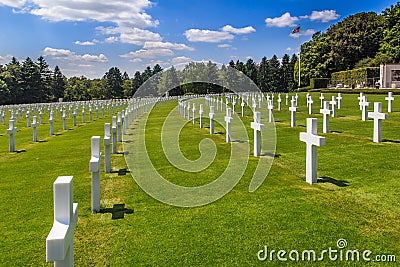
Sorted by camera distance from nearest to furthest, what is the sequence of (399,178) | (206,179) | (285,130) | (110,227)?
(110,227) → (399,178) → (206,179) → (285,130)

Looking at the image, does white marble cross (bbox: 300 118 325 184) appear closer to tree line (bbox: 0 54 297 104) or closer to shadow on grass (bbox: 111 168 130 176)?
shadow on grass (bbox: 111 168 130 176)

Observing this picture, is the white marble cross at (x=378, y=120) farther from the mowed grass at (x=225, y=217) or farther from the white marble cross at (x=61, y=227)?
the white marble cross at (x=61, y=227)

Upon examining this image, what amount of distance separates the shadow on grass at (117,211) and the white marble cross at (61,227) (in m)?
2.69

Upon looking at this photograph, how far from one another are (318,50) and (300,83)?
8176 mm

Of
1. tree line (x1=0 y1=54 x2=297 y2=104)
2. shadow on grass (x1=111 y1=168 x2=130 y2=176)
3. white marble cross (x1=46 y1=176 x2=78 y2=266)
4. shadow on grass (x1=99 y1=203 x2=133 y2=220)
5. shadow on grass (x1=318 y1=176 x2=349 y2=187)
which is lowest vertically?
shadow on grass (x1=99 y1=203 x2=133 y2=220)

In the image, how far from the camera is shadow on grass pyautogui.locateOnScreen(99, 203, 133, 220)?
538cm

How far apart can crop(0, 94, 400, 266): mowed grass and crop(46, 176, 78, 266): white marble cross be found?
143 cm

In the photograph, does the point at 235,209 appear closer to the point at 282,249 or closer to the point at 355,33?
the point at 282,249

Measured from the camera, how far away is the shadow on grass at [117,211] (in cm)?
538

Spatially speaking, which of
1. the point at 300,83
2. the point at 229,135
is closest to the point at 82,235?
the point at 229,135

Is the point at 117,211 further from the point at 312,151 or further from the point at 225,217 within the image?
the point at 312,151

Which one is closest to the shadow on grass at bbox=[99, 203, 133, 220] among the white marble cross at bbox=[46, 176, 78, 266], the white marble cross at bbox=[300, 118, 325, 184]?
the white marble cross at bbox=[46, 176, 78, 266]

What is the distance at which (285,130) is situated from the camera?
1401cm

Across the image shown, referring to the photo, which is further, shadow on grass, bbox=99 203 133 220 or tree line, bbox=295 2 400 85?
tree line, bbox=295 2 400 85
